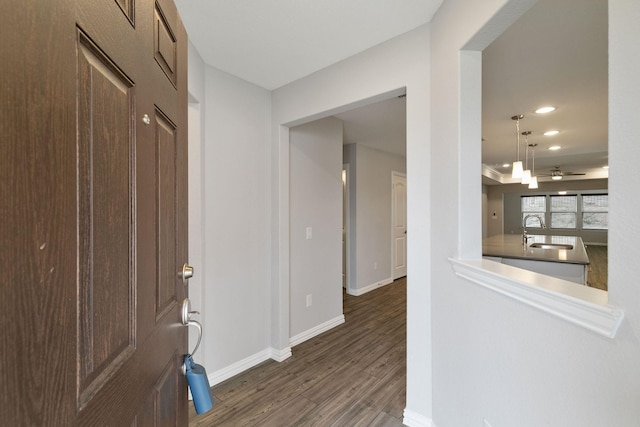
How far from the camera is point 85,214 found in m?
0.46

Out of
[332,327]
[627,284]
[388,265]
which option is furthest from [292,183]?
[388,265]

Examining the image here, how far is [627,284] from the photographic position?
668 mm

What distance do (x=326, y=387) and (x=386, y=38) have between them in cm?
258

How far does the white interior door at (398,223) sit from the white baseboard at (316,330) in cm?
239

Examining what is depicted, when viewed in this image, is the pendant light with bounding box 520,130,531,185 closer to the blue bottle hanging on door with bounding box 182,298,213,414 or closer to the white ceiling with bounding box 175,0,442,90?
the white ceiling with bounding box 175,0,442,90

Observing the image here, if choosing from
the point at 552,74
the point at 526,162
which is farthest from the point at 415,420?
the point at 526,162

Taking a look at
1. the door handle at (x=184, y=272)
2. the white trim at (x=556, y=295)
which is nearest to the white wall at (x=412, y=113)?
the white trim at (x=556, y=295)

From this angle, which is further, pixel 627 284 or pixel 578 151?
pixel 578 151

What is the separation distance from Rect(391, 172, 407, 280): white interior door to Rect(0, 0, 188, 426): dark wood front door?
5.00 metres

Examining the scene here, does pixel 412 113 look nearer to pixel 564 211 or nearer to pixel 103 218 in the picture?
pixel 103 218

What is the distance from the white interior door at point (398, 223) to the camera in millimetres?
5473

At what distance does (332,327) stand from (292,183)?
1.78 metres

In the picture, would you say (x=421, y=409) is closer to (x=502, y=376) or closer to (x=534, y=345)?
(x=502, y=376)

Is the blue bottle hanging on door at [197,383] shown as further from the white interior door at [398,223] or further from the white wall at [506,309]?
the white interior door at [398,223]
